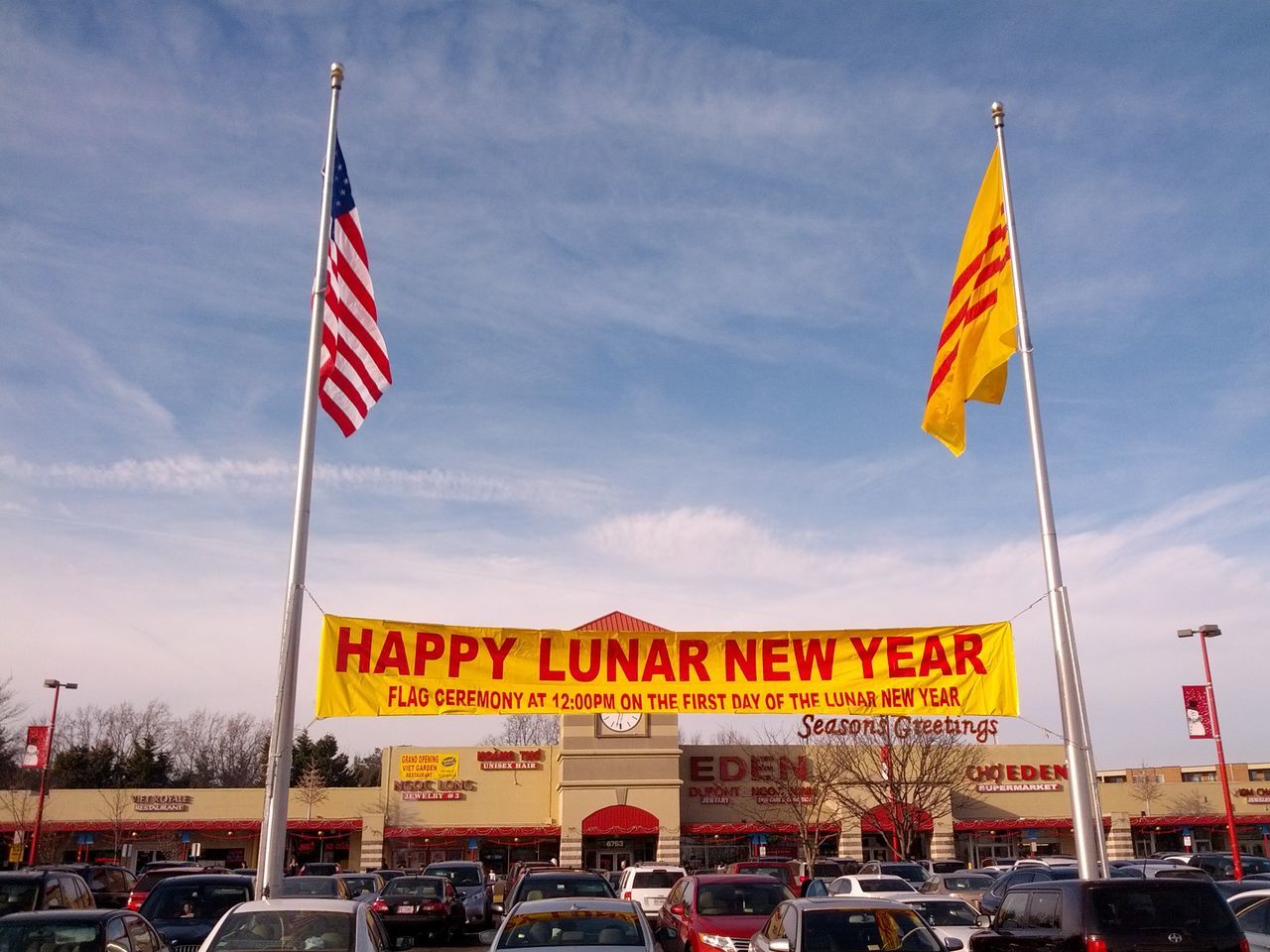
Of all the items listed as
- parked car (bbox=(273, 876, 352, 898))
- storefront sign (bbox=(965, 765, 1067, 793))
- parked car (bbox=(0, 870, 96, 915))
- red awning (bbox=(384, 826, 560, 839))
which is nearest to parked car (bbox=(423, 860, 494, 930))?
parked car (bbox=(273, 876, 352, 898))

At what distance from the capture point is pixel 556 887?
62.3 feet

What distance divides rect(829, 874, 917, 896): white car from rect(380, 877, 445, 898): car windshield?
8386 mm

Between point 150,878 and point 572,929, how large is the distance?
69.5 feet

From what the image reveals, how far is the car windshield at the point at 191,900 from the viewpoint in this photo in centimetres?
1675

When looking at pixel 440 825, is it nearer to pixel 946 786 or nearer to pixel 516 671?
pixel 946 786

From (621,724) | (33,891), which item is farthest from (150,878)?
(621,724)

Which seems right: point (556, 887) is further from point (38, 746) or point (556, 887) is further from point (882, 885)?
point (38, 746)

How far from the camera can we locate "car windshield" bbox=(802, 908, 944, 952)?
11.5 meters

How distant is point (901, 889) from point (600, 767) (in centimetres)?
2611

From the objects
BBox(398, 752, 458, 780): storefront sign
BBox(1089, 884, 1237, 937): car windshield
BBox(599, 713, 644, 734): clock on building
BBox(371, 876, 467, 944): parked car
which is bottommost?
BBox(371, 876, 467, 944): parked car

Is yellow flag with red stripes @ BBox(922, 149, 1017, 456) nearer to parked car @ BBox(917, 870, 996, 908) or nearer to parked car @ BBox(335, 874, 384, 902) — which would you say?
parked car @ BBox(917, 870, 996, 908)

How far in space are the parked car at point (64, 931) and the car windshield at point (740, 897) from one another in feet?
26.9

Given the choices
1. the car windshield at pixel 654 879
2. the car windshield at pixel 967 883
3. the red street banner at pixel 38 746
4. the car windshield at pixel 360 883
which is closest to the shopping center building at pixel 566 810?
the red street banner at pixel 38 746

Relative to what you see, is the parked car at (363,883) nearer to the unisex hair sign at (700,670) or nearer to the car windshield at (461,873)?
the car windshield at (461,873)
